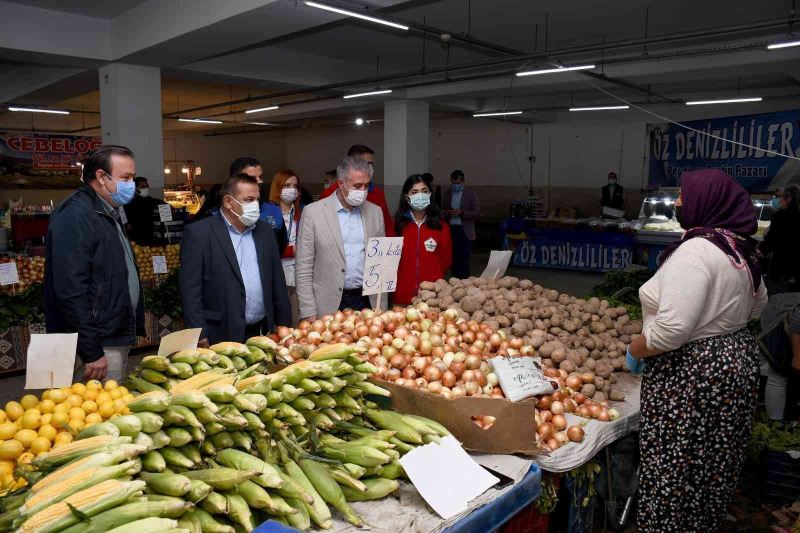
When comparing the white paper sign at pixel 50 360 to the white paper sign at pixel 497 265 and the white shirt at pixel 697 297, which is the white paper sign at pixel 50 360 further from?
the white paper sign at pixel 497 265

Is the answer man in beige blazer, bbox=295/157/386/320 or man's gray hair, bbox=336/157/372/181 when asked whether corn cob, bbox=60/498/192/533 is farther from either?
man's gray hair, bbox=336/157/372/181

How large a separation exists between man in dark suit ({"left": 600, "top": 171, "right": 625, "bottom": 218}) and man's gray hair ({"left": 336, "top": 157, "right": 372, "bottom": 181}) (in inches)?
465

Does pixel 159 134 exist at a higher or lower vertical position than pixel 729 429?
higher

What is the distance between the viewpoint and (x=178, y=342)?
260 cm

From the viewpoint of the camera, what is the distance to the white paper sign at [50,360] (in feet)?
7.44

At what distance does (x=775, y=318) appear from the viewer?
4359mm

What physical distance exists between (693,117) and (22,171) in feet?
53.4

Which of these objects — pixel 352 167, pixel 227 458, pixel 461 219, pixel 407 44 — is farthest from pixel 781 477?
pixel 407 44

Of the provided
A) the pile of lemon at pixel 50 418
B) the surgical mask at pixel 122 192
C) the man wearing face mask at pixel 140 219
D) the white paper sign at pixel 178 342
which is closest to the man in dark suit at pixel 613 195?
the man wearing face mask at pixel 140 219

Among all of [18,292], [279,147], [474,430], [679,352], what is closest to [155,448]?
[474,430]

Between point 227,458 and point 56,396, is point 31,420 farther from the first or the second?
point 227,458

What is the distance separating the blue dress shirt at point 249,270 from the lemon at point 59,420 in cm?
170

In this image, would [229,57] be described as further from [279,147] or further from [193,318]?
[279,147]

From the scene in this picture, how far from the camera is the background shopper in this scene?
31.7 feet
